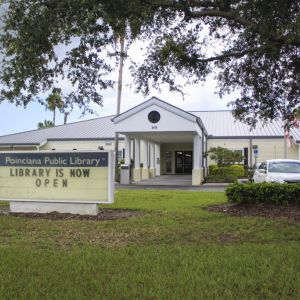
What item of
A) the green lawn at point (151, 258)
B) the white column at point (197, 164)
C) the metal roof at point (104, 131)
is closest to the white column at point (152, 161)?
the metal roof at point (104, 131)

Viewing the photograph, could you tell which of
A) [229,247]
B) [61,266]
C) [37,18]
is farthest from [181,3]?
[61,266]

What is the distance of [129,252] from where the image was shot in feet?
24.4

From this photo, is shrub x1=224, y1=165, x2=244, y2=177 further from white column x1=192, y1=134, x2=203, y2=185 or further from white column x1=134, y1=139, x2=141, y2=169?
white column x1=134, y1=139, x2=141, y2=169

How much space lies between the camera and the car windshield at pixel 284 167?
18953mm

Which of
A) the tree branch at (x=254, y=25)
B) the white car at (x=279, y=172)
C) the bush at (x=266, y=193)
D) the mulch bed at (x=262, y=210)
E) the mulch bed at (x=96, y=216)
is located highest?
the tree branch at (x=254, y=25)

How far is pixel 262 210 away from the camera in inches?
479

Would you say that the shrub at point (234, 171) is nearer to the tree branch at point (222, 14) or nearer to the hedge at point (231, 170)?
the hedge at point (231, 170)

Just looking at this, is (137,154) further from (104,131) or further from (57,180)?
(57,180)

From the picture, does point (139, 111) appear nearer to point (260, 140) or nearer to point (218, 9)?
point (260, 140)

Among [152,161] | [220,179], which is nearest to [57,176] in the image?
[220,179]

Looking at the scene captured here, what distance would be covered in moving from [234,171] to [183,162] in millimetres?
11634

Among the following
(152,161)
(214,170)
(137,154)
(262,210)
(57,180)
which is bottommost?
(262,210)

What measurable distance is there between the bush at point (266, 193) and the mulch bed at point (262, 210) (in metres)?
0.16

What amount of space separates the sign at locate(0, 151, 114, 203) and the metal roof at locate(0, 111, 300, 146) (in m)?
28.4
